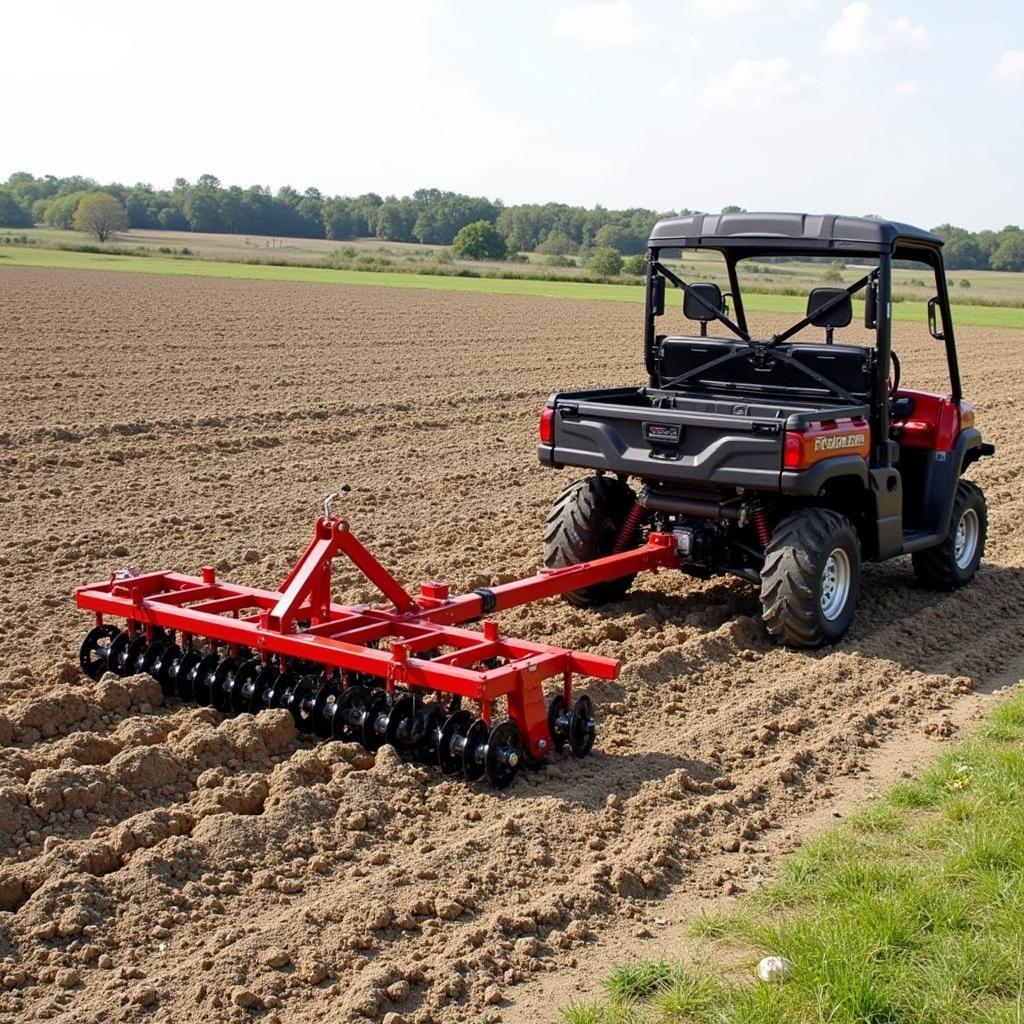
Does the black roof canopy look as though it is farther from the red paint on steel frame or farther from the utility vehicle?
the red paint on steel frame

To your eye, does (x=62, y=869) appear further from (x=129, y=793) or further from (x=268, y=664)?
(x=268, y=664)

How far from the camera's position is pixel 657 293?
27.7 ft

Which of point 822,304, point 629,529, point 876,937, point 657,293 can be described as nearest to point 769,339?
point 822,304

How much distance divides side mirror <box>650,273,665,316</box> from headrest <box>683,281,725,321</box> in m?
0.16

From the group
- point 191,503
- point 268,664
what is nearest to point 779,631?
point 268,664

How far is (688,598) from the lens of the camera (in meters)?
8.47

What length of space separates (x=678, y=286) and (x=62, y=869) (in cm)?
522

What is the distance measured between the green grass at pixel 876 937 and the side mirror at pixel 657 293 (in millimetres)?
3882

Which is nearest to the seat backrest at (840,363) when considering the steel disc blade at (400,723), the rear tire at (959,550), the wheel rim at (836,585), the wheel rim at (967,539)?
the wheel rim at (836,585)

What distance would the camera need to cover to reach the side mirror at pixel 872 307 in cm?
739

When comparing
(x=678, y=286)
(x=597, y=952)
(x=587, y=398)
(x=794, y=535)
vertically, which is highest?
(x=678, y=286)

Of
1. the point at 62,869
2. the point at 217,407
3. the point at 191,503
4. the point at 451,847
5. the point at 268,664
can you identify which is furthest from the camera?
the point at 217,407

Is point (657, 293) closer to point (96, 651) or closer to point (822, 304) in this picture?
point (822, 304)

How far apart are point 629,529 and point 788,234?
1890mm
